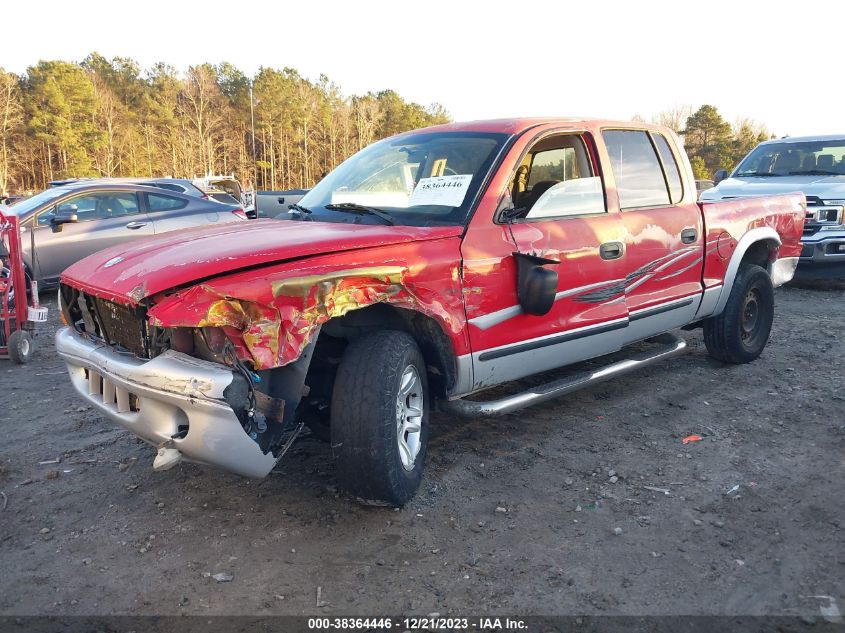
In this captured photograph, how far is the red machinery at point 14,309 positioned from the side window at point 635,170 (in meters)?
4.89

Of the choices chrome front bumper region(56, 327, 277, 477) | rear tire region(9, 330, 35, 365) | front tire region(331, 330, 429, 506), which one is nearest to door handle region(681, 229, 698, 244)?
front tire region(331, 330, 429, 506)

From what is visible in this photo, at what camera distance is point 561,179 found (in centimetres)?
436

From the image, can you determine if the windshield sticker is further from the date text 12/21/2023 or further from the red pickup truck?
the date text 12/21/2023

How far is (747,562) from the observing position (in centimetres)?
286

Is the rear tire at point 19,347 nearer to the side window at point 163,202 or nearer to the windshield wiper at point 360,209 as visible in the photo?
the windshield wiper at point 360,209

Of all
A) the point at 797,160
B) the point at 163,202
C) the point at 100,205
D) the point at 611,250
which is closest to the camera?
the point at 611,250

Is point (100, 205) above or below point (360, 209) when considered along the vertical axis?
above

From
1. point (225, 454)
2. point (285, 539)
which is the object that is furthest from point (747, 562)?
point (225, 454)

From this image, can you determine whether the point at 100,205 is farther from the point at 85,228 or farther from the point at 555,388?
the point at 555,388

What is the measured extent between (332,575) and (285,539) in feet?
1.24

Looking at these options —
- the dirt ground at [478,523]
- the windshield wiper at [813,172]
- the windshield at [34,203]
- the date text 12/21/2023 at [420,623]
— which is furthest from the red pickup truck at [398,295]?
the windshield at [34,203]

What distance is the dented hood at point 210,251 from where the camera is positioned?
278 cm

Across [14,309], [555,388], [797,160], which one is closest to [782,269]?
[555,388]

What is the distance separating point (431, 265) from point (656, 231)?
1.96 meters
